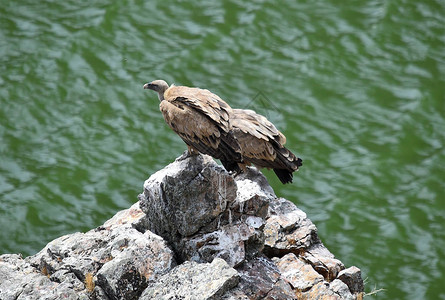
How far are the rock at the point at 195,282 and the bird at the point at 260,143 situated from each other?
3.14 metres

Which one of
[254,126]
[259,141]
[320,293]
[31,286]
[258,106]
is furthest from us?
[258,106]

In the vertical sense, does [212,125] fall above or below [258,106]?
above

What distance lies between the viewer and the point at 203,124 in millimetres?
15094

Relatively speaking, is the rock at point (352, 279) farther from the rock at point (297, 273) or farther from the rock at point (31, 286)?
the rock at point (31, 286)

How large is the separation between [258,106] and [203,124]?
1299cm

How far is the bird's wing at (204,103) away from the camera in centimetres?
1516

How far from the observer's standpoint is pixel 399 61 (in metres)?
29.6

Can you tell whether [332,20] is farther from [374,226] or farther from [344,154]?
[374,226]

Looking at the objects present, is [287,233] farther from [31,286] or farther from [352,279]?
[31,286]

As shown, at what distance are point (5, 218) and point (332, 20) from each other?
13249 mm

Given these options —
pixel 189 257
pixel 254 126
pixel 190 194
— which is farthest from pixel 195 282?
pixel 254 126

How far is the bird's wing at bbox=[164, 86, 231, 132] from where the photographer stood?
49.7ft

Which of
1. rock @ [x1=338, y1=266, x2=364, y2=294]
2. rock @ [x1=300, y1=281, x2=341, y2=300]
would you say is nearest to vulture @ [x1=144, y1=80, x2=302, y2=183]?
rock @ [x1=300, y1=281, x2=341, y2=300]

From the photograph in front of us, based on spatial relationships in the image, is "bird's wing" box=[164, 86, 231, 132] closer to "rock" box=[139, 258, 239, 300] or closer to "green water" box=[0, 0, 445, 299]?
"rock" box=[139, 258, 239, 300]
